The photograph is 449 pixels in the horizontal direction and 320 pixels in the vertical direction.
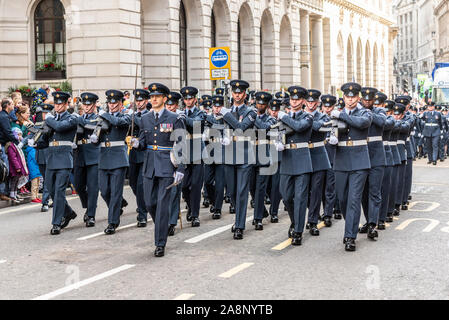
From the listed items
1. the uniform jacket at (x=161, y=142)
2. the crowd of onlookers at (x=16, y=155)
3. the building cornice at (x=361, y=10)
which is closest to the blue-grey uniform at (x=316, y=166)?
the uniform jacket at (x=161, y=142)

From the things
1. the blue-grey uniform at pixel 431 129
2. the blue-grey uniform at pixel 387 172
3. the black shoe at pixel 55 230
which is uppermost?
the blue-grey uniform at pixel 431 129

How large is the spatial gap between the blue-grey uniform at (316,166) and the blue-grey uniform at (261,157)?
2.41 feet

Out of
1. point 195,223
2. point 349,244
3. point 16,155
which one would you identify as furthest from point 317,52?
point 349,244

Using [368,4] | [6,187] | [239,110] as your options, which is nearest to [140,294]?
[239,110]

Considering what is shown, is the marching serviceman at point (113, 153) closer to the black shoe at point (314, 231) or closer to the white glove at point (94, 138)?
the white glove at point (94, 138)

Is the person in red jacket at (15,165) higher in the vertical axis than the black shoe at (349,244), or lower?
higher

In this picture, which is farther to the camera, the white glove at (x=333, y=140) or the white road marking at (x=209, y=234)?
the white road marking at (x=209, y=234)

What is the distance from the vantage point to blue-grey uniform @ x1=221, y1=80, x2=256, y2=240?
989cm

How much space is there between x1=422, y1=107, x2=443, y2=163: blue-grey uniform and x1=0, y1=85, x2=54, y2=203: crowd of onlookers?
46.9ft

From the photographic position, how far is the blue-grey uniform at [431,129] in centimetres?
2388

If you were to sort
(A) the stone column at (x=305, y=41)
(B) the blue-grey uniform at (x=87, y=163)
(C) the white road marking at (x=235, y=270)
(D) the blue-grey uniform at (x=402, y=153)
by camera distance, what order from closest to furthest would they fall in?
(C) the white road marking at (x=235, y=270), (B) the blue-grey uniform at (x=87, y=163), (D) the blue-grey uniform at (x=402, y=153), (A) the stone column at (x=305, y=41)
